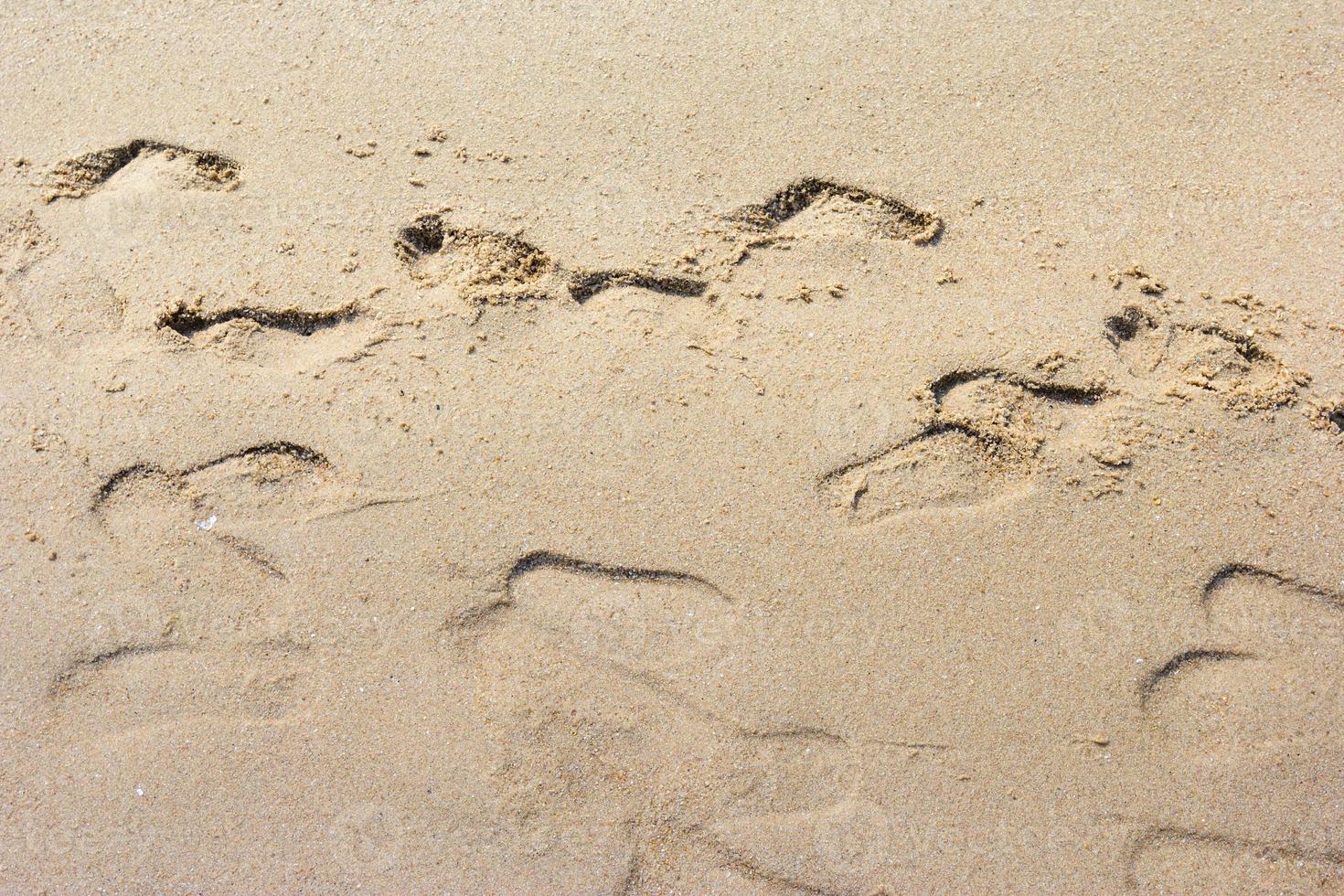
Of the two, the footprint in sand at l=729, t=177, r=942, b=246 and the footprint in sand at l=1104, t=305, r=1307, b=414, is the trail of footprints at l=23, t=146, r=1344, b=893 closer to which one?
the footprint in sand at l=1104, t=305, r=1307, b=414

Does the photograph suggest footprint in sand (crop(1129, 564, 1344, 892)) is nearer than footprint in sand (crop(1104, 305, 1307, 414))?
Yes

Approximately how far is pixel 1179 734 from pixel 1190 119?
125 centimetres

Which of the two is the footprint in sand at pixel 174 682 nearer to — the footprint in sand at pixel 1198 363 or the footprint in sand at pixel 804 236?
the footprint in sand at pixel 804 236

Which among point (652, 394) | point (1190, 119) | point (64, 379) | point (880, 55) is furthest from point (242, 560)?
point (1190, 119)

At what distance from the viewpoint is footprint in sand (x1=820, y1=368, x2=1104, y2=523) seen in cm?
171

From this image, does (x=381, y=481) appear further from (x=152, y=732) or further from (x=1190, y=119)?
(x=1190, y=119)

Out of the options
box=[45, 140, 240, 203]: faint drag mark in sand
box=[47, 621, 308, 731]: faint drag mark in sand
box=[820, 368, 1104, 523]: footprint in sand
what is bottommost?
box=[47, 621, 308, 731]: faint drag mark in sand

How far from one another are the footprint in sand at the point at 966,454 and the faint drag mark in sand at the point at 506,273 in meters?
0.49

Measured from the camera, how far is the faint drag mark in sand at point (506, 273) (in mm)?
1834

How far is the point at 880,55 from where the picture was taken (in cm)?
202

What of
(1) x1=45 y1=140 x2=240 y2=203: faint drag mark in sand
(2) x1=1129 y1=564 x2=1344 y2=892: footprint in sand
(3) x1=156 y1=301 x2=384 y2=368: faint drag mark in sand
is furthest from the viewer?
(1) x1=45 y1=140 x2=240 y2=203: faint drag mark in sand

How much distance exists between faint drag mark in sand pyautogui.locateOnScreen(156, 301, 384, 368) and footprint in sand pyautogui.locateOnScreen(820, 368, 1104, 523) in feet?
3.13

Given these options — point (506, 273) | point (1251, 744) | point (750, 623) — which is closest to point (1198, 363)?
point (1251, 744)

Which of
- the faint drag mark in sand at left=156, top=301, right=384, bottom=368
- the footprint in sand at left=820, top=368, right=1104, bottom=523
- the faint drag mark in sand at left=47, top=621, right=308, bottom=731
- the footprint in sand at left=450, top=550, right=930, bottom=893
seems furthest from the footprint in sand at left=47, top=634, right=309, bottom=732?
the footprint in sand at left=820, top=368, right=1104, bottom=523
